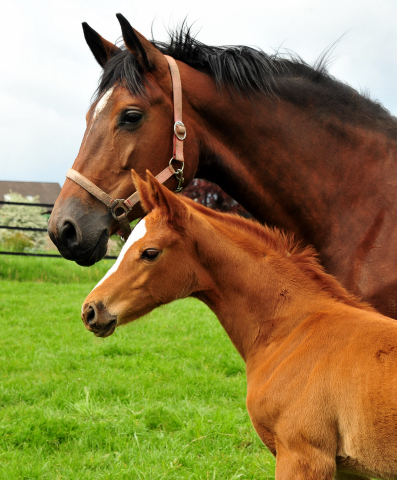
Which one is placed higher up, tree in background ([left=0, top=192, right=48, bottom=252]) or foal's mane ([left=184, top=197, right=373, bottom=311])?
foal's mane ([left=184, top=197, right=373, bottom=311])

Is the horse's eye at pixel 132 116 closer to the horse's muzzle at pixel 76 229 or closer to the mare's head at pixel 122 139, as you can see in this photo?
the mare's head at pixel 122 139

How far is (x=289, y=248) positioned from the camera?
8.26 feet

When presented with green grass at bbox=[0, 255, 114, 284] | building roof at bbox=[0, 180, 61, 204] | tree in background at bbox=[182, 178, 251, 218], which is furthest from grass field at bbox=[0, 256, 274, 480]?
building roof at bbox=[0, 180, 61, 204]

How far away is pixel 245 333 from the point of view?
2.46 meters

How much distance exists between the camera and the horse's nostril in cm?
230

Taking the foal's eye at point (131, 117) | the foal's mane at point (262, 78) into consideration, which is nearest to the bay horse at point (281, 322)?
the foal's eye at point (131, 117)

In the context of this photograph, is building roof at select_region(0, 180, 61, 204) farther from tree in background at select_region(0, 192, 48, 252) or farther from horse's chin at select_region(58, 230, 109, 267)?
horse's chin at select_region(58, 230, 109, 267)

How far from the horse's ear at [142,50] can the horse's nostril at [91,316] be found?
4.20ft

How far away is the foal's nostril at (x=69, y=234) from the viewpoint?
2.40 m

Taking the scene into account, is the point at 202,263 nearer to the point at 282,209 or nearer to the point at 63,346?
the point at 282,209

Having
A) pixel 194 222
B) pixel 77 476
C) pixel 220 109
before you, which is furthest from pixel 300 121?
pixel 77 476

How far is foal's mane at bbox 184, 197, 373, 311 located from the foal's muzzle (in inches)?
28.2

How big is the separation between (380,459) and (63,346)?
4.70 m

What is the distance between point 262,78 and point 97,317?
152 cm
